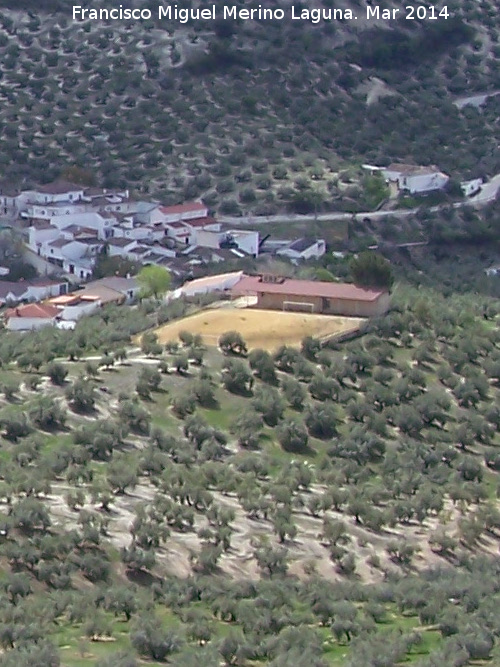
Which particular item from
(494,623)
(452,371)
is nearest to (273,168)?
(452,371)

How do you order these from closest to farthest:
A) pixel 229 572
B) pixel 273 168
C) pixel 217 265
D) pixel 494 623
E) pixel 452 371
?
pixel 494 623 → pixel 229 572 → pixel 452 371 → pixel 217 265 → pixel 273 168

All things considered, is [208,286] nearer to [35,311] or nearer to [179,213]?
[35,311]

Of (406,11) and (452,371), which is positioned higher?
(406,11)

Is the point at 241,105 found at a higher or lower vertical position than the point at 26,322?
higher

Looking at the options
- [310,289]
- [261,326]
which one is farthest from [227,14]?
[261,326]

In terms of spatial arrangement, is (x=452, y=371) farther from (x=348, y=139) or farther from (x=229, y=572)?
(x=348, y=139)

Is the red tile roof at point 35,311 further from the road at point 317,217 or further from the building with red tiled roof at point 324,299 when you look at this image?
the road at point 317,217
